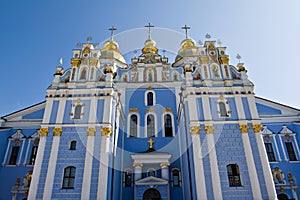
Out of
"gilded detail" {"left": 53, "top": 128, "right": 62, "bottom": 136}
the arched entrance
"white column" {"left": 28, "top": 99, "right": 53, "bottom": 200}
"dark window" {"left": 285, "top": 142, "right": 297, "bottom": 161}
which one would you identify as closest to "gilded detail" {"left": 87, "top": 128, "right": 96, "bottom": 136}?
"gilded detail" {"left": 53, "top": 128, "right": 62, "bottom": 136}

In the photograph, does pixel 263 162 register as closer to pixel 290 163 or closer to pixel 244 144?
pixel 244 144

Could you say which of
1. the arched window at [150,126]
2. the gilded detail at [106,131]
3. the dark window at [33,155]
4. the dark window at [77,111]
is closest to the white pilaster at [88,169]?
the gilded detail at [106,131]

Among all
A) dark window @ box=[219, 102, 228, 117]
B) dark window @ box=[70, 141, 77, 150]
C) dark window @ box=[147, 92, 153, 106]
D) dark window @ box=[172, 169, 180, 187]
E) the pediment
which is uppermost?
Result: dark window @ box=[147, 92, 153, 106]

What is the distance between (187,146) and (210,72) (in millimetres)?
5922

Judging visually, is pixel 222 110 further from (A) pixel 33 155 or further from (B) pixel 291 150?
(A) pixel 33 155

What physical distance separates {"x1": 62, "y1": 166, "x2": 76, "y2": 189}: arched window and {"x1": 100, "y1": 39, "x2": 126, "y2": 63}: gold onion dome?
47.4 feet

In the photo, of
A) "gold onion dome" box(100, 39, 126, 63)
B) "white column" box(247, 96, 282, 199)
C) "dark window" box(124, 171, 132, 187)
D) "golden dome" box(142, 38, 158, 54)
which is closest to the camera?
"white column" box(247, 96, 282, 199)

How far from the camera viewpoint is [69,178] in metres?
15.4

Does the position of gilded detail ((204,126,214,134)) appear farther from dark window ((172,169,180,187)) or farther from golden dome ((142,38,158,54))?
golden dome ((142,38,158,54))

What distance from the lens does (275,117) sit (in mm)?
21359

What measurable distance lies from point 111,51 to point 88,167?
15690 mm

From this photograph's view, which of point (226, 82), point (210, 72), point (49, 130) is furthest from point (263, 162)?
point (49, 130)

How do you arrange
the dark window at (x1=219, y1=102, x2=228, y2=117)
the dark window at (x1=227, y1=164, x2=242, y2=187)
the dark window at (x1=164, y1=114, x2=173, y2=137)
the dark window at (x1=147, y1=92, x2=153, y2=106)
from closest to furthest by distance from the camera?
1. the dark window at (x1=227, y1=164, x2=242, y2=187)
2. the dark window at (x1=219, y1=102, x2=228, y2=117)
3. the dark window at (x1=164, y1=114, x2=173, y2=137)
4. the dark window at (x1=147, y1=92, x2=153, y2=106)

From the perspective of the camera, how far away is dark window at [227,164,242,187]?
15.0 m
